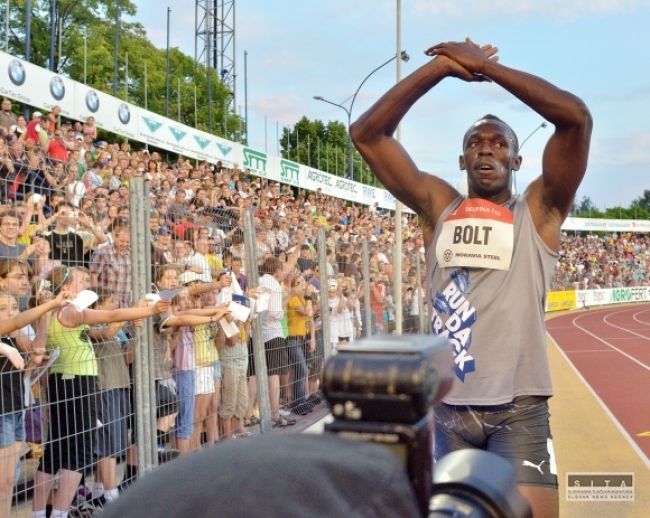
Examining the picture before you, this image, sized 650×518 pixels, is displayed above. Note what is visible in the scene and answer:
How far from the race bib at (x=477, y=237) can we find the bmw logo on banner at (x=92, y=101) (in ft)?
50.1

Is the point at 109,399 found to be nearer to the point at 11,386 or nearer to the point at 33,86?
the point at 11,386

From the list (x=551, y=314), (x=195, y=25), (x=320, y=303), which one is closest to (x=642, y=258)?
(x=551, y=314)

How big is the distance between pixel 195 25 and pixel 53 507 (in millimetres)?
50578

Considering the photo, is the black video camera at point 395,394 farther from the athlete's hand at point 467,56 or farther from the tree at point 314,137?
the tree at point 314,137

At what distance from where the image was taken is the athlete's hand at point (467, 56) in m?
2.53

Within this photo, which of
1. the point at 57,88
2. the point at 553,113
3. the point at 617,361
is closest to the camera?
the point at 553,113

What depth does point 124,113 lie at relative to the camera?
60.8 ft

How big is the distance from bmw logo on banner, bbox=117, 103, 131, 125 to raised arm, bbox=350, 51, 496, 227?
647 inches

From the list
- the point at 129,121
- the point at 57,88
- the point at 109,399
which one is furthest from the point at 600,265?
the point at 109,399

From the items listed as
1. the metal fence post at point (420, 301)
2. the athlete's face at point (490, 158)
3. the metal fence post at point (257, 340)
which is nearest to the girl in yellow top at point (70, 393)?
the metal fence post at point (257, 340)

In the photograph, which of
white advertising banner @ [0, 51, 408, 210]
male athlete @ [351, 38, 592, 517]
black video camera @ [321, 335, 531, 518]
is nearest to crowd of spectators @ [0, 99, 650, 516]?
male athlete @ [351, 38, 592, 517]

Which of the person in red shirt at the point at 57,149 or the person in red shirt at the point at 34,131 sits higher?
the person in red shirt at the point at 34,131

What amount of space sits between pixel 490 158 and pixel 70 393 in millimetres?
2848

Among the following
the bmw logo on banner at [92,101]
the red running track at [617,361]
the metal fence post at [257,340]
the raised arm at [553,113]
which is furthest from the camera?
the bmw logo on banner at [92,101]
